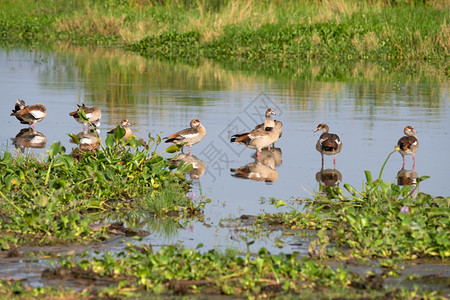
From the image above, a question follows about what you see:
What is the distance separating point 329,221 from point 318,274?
2.28 metres

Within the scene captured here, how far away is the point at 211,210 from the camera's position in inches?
413

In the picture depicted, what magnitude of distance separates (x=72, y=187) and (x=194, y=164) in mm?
3686

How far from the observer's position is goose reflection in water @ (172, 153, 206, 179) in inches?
512

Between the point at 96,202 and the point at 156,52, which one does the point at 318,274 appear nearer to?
the point at 96,202

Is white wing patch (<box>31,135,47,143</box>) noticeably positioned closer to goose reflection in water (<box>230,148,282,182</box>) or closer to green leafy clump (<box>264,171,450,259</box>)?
goose reflection in water (<box>230,148,282,182</box>)

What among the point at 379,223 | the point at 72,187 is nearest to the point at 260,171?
the point at 72,187

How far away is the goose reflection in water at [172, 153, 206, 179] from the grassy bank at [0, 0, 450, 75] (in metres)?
15.8

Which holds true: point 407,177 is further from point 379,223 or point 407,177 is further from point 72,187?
point 72,187

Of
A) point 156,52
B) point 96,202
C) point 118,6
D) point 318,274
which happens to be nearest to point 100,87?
point 156,52

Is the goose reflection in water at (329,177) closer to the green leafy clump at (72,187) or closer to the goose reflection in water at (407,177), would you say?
the goose reflection in water at (407,177)

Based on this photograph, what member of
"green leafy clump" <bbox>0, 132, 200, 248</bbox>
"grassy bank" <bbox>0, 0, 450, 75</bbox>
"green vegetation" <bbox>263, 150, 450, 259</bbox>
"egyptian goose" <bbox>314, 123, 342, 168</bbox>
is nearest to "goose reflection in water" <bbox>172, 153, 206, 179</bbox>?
"green leafy clump" <bbox>0, 132, 200, 248</bbox>

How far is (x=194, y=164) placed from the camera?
1386cm

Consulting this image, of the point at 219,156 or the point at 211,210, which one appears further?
the point at 219,156

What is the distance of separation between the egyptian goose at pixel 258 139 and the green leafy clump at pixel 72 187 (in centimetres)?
320
